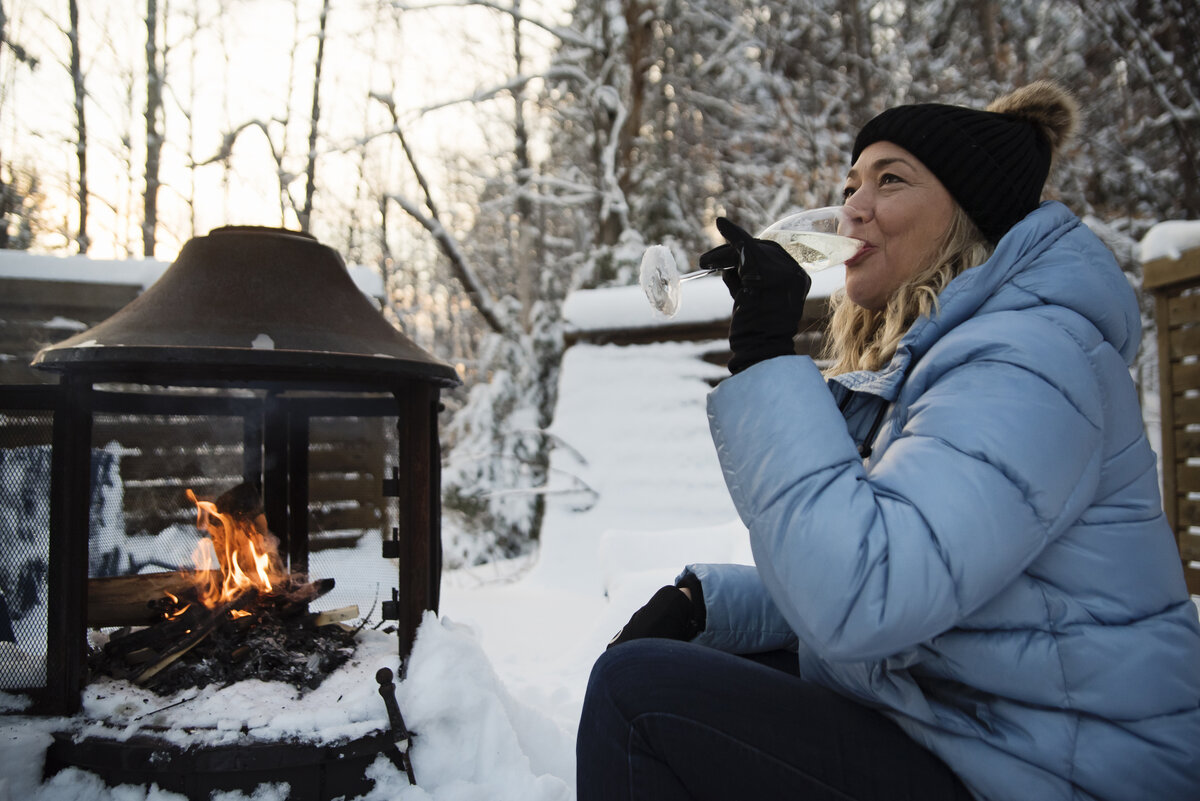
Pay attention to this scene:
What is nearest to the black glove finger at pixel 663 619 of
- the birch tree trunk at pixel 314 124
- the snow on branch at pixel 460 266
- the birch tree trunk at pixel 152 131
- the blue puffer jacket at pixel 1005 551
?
the blue puffer jacket at pixel 1005 551

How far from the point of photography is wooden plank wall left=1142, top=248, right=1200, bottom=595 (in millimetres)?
3969

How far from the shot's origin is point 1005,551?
102 centimetres

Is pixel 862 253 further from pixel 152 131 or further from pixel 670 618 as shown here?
pixel 152 131

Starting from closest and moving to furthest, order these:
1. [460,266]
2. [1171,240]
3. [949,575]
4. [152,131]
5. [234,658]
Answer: [949,575]
[234,658]
[1171,240]
[460,266]
[152,131]

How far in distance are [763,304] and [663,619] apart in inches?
27.9

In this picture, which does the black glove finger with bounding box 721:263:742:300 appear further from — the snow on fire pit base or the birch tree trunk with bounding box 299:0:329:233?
the birch tree trunk with bounding box 299:0:329:233

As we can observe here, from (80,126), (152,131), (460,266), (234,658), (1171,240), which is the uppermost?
(152,131)

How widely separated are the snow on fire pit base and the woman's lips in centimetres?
166

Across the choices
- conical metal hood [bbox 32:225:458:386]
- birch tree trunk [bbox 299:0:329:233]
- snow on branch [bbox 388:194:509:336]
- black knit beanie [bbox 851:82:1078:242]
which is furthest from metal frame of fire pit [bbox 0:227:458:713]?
birch tree trunk [bbox 299:0:329:233]

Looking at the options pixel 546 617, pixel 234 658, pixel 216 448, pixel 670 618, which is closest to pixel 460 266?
pixel 546 617

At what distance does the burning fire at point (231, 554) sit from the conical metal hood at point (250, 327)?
1.99 ft

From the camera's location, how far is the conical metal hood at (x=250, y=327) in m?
2.13

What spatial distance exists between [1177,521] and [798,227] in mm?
3726

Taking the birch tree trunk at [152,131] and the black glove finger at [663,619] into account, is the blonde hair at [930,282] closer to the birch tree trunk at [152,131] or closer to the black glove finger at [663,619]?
the black glove finger at [663,619]
